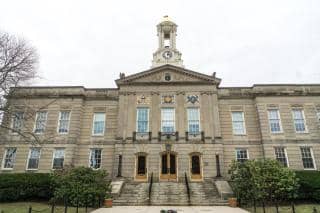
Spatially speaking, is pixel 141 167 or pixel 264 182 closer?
pixel 264 182

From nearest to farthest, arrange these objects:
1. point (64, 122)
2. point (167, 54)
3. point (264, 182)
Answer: point (264, 182) → point (64, 122) → point (167, 54)

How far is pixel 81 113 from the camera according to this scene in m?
25.2

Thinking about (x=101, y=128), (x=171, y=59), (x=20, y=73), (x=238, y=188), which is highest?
(x=171, y=59)

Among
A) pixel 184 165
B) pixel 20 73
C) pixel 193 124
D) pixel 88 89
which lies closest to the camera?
pixel 20 73

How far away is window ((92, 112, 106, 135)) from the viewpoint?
2494 centimetres

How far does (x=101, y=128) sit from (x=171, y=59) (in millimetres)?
11865

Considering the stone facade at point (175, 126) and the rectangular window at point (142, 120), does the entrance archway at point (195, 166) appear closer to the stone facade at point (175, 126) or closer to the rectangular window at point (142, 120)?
the stone facade at point (175, 126)

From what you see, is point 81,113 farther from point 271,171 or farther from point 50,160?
point 271,171

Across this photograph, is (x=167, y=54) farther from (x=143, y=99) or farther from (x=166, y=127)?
(x=166, y=127)

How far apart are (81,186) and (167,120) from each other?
463 inches

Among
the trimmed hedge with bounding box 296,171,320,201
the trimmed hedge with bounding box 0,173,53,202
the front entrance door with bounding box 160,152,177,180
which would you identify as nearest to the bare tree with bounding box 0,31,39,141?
the trimmed hedge with bounding box 0,173,53,202

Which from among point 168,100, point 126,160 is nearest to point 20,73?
point 126,160

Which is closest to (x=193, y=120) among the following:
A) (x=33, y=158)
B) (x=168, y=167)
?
(x=168, y=167)

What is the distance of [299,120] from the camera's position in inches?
964
